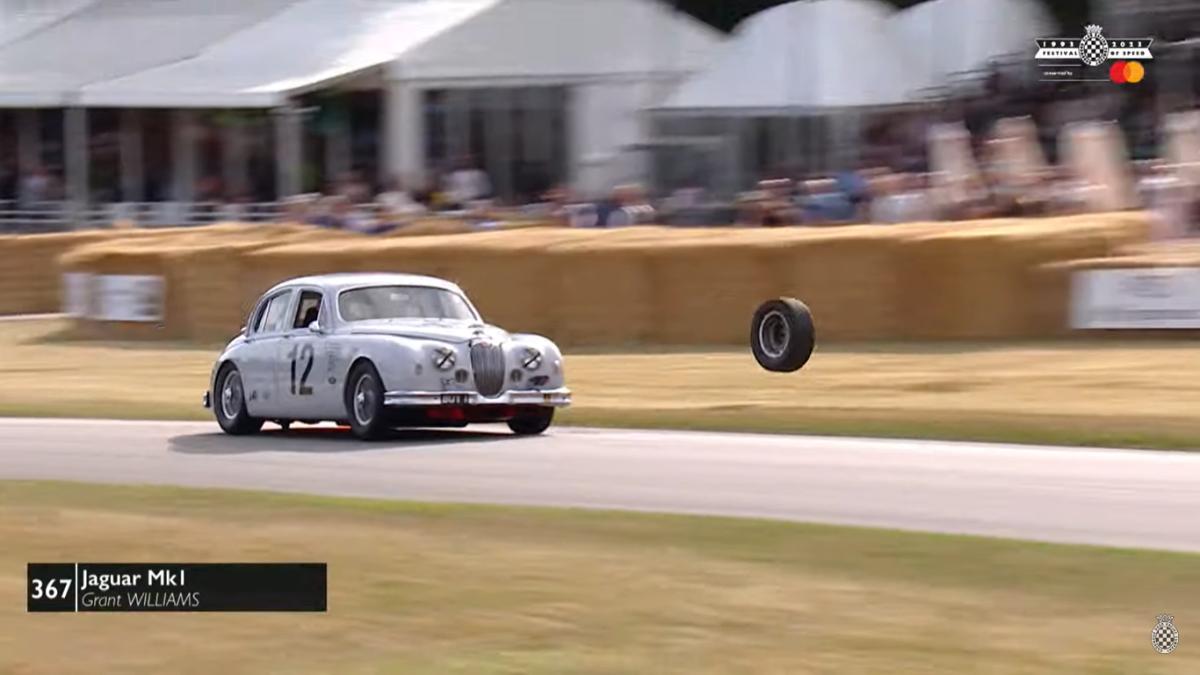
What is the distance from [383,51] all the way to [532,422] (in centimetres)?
2015

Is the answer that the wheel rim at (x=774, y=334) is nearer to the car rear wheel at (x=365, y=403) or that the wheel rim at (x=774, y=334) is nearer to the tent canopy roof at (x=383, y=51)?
the car rear wheel at (x=365, y=403)

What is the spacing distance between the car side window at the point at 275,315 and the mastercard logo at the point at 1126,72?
36.8 feet

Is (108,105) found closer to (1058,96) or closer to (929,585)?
(1058,96)

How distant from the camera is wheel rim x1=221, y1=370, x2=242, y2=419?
A: 16.4 metres

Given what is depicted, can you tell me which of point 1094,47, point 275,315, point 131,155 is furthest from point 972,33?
point 131,155

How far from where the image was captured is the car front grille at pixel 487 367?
1496 cm

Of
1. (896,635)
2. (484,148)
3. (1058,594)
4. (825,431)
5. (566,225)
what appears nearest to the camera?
(896,635)

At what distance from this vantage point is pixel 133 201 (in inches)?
1551

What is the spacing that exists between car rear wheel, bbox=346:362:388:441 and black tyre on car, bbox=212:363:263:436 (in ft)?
4.53

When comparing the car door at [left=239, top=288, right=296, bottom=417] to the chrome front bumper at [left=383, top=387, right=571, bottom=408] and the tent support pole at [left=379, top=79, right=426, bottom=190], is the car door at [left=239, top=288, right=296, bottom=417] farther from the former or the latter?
the tent support pole at [left=379, top=79, right=426, bottom=190]

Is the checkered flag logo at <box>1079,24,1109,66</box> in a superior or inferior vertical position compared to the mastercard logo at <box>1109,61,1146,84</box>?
superior

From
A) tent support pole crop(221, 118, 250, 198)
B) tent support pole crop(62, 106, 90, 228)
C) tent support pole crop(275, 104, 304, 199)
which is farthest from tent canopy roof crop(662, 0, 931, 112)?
tent support pole crop(62, 106, 90, 228)

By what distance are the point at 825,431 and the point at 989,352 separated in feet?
16.5

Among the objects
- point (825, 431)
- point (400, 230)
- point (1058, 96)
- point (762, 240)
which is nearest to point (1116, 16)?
point (1058, 96)
